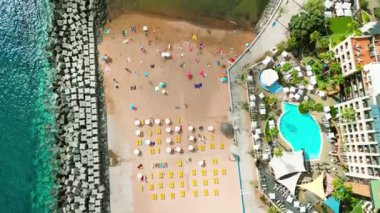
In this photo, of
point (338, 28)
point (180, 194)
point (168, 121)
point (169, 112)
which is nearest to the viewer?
point (180, 194)

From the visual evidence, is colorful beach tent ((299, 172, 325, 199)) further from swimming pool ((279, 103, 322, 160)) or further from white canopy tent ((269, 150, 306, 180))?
swimming pool ((279, 103, 322, 160))

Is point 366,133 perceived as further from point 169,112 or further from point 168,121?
point 169,112

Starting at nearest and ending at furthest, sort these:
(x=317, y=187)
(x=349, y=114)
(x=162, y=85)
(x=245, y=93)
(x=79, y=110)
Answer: (x=349, y=114) → (x=317, y=187) → (x=79, y=110) → (x=162, y=85) → (x=245, y=93)

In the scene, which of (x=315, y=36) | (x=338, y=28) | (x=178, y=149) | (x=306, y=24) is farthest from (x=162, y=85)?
(x=338, y=28)

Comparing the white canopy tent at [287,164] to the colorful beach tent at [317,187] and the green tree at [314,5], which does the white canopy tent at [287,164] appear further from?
the green tree at [314,5]

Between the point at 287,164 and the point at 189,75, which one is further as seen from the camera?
the point at 189,75

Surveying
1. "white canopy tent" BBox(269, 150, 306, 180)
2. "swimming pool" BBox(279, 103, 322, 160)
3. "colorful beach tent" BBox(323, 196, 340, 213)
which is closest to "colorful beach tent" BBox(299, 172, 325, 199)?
"colorful beach tent" BBox(323, 196, 340, 213)

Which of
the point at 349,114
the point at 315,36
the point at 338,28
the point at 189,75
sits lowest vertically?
the point at 349,114
